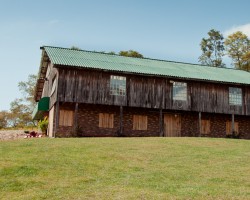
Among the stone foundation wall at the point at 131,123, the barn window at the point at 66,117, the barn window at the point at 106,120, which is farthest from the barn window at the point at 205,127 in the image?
the barn window at the point at 66,117

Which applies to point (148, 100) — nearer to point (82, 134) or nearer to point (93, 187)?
point (82, 134)

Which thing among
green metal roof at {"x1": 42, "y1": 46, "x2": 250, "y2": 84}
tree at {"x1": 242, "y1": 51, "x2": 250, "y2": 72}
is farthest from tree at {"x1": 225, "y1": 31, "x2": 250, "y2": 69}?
green metal roof at {"x1": 42, "y1": 46, "x2": 250, "y2": 84}

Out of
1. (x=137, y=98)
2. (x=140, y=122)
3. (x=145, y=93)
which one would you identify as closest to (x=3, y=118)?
(x=140, y=122)

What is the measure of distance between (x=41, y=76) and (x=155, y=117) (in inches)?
580

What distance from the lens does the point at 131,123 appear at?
31531 mm

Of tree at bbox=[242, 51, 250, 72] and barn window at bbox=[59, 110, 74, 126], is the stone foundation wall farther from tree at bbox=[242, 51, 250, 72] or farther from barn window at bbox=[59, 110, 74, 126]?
tree at bbox=[242, 51, 250, 72]

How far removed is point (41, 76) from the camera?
131 feet

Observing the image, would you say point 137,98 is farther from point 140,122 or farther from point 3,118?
point 3,118

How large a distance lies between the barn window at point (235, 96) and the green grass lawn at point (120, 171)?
530 inches

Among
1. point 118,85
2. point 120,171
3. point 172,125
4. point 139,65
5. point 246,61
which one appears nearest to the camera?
point 120,171

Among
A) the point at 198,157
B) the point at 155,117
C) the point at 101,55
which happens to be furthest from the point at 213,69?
the point at 198,157

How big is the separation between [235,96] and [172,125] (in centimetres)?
675

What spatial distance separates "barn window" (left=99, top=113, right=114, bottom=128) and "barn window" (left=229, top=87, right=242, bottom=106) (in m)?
11.6

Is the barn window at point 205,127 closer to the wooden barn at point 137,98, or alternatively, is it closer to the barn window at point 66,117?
the wooden barn at point 137,98
